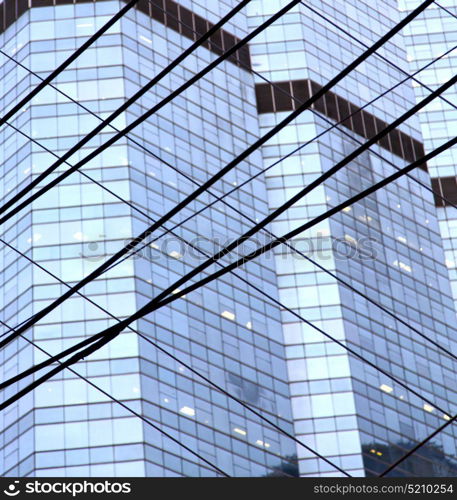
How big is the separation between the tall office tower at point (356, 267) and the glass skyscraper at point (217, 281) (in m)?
0.16

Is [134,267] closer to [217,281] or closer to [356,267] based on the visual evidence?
[217,281]

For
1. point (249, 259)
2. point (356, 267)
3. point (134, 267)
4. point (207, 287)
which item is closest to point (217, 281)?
point (207, 287)

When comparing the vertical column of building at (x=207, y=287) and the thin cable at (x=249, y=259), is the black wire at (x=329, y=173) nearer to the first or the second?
the thin cable at (x=249, y=259)

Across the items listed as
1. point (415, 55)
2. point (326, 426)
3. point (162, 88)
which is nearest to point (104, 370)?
point (326, 426)

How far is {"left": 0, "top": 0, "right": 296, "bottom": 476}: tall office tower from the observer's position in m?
69.9

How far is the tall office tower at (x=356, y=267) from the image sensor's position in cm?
8038

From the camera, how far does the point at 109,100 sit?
8375cm

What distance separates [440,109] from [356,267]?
26.1 m

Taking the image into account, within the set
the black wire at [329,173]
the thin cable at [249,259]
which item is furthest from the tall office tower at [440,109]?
the black wire at [329,173]

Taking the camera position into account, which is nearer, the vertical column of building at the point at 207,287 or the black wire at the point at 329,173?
the black wire at the point at 329,173

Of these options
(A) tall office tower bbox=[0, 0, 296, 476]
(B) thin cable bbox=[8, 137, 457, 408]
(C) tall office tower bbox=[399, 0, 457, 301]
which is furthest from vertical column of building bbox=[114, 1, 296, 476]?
(B) thin cable bbox=[8, 137, 457, 408]

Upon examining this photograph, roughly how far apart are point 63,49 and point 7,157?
9350 millimetres

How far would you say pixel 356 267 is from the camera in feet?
286
